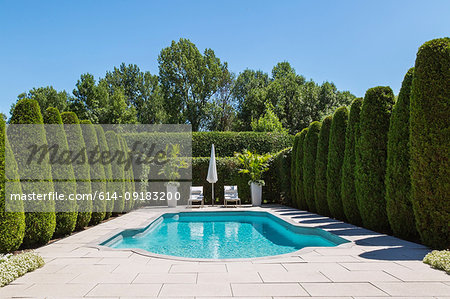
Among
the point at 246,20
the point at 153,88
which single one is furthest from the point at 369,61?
the point at 153,88

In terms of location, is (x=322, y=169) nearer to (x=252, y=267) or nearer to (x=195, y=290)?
(x=252, y=267)

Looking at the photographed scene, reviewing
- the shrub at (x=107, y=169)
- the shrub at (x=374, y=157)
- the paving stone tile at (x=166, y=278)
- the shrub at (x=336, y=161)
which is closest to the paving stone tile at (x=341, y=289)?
the paving stone tile at (x=166, y=278)

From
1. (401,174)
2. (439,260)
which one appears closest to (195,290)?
(439,260)

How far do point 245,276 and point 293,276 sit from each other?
606mm

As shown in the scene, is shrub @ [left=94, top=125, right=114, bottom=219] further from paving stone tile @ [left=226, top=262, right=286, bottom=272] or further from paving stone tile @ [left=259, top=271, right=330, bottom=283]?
paving stone tile @ [left=259, top=271, right=330, bottom=283]

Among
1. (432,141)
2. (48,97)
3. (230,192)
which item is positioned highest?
(48,97)

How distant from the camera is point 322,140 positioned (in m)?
9.65

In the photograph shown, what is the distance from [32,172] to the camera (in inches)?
229

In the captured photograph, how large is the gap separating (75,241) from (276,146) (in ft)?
49.0

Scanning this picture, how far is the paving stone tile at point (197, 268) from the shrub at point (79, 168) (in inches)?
183

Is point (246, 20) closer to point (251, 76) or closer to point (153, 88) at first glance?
point (251, 76)

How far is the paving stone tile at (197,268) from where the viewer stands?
3.92 m

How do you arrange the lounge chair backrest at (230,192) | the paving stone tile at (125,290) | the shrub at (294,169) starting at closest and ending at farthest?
the paving stone tile at (125,290)
the shrub at (294,169)
the lounge chair backrest at (230,192)

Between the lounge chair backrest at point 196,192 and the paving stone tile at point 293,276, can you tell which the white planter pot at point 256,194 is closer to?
the lounge chair backrest at point 196,192
